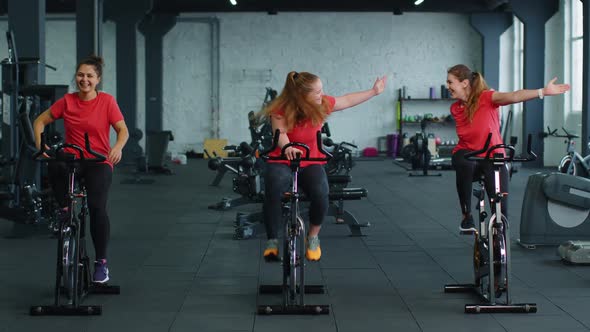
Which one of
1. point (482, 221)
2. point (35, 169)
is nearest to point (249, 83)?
point (35, 169)

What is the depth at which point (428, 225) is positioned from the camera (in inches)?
330

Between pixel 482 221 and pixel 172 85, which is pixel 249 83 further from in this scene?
pixel 482 221

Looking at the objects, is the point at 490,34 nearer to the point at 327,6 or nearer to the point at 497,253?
the point at 327,6

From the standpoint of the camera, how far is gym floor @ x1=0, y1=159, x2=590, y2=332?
172 inches

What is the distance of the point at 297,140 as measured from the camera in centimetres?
463

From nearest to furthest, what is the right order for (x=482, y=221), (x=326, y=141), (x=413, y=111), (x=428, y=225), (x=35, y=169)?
(x=482, y=221)
(x=35, y=169)
(x=428, y=225)
(x=326, y=141)
(x=413, y=111)

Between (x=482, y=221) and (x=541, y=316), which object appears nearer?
(x=541, y=316)

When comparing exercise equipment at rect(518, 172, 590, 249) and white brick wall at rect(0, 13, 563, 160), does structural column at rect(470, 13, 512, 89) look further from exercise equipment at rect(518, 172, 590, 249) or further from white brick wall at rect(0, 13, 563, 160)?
exercise equipment at rect(518, 172, 590, 249)

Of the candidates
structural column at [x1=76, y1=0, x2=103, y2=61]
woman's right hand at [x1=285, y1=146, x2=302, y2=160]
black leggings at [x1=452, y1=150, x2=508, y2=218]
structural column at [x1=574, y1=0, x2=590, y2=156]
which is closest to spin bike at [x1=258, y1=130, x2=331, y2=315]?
woman's right hand at [x1=285, y1=146, x2=302, y2=160]

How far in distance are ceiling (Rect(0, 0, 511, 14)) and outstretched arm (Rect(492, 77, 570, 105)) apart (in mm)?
12880

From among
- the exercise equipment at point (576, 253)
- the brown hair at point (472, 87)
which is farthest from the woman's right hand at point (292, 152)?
the exercise equipment at point (576, 253)

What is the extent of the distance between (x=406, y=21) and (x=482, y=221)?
1657 centimetres

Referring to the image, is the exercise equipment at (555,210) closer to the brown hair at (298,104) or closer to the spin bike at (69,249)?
the brown hair at (298,104)

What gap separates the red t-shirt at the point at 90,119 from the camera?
4.77 metres
